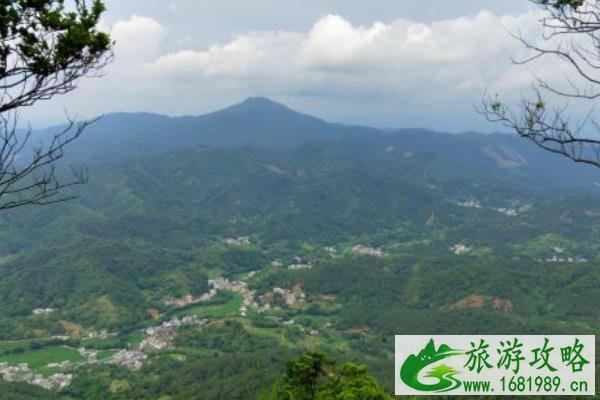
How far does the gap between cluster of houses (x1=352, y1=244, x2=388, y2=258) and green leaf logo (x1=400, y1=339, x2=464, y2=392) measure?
137801 mm

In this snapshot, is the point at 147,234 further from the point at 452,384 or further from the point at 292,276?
the point at 452,384

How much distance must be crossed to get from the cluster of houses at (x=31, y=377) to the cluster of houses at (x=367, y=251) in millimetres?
97171

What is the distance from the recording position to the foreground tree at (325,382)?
56.5 feet

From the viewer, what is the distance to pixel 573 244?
15688 centimetres

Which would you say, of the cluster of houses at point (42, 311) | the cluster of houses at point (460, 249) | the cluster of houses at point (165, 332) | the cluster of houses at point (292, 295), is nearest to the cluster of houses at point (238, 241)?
the cluster of houses at point (292, 295)

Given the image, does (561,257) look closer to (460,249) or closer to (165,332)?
(460,249)

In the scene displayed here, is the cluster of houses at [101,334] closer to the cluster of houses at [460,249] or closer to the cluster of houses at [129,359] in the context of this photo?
the cluster of houses at [129,359]

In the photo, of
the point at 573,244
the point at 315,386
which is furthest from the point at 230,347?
the point at 573,244

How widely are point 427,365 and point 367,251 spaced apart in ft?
481

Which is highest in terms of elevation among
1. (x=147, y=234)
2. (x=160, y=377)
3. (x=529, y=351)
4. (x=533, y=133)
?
(x=147, y=234)

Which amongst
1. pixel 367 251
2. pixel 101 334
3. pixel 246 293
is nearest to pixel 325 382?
pixel 101 334

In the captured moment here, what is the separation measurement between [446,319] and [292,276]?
41.5 metres

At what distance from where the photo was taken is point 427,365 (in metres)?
13.9

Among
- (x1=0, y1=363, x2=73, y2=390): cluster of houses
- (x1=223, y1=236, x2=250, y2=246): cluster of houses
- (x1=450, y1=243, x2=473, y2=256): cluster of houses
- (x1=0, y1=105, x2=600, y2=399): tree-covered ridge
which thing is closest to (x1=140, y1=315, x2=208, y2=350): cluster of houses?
(x1=0, y1=105, x2=600, y2=399): tree-covered ridge
